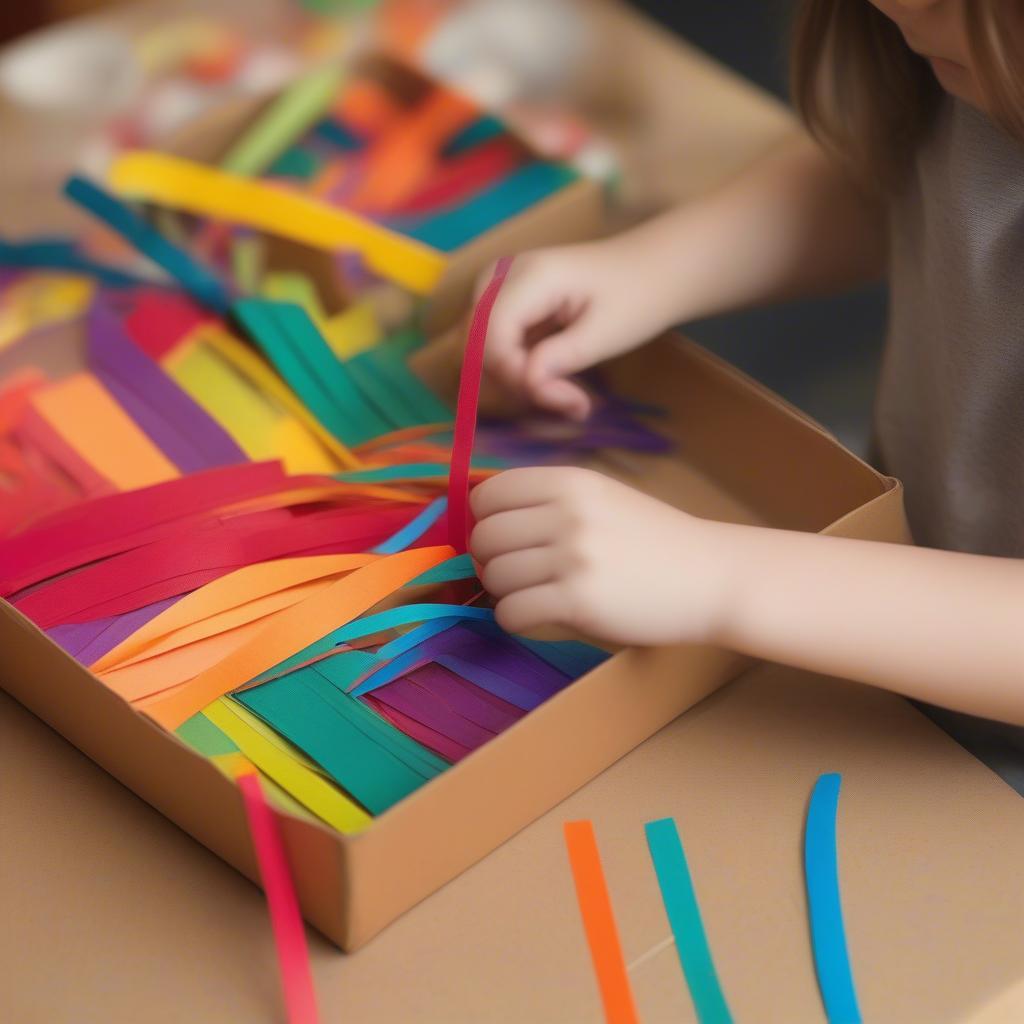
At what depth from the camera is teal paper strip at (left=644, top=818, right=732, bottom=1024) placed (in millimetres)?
464

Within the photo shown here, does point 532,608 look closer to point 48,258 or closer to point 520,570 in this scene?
point 520,570

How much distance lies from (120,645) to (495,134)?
1.49 ft

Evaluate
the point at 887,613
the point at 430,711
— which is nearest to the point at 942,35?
the point at 887,613

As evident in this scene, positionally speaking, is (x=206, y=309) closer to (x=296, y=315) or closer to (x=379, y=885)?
(x=296, y=315)

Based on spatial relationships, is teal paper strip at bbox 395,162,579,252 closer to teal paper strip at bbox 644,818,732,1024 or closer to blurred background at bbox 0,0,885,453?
blurred background at bbox 0,0,885,453

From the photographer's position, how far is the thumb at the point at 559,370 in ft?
2.19

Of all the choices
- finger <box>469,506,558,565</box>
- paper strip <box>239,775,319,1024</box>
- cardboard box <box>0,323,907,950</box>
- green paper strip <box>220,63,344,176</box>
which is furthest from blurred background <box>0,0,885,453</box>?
paper strip <box>239,775,319,1024</box>

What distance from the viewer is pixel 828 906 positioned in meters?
0.49

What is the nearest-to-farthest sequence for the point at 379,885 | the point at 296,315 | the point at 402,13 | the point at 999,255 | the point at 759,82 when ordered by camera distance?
the point at 379,885, the point at 999,255, the point at 296,315, the point at 402,13, the point at 759,82

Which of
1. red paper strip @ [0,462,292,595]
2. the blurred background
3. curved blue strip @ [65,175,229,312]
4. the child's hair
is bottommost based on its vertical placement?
the blurred background

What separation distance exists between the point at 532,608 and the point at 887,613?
0.13 m

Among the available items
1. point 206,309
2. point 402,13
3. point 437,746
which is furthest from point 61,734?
point 402,13

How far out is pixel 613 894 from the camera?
0.50 meters

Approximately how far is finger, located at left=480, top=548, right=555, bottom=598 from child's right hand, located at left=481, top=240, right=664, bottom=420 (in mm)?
158
